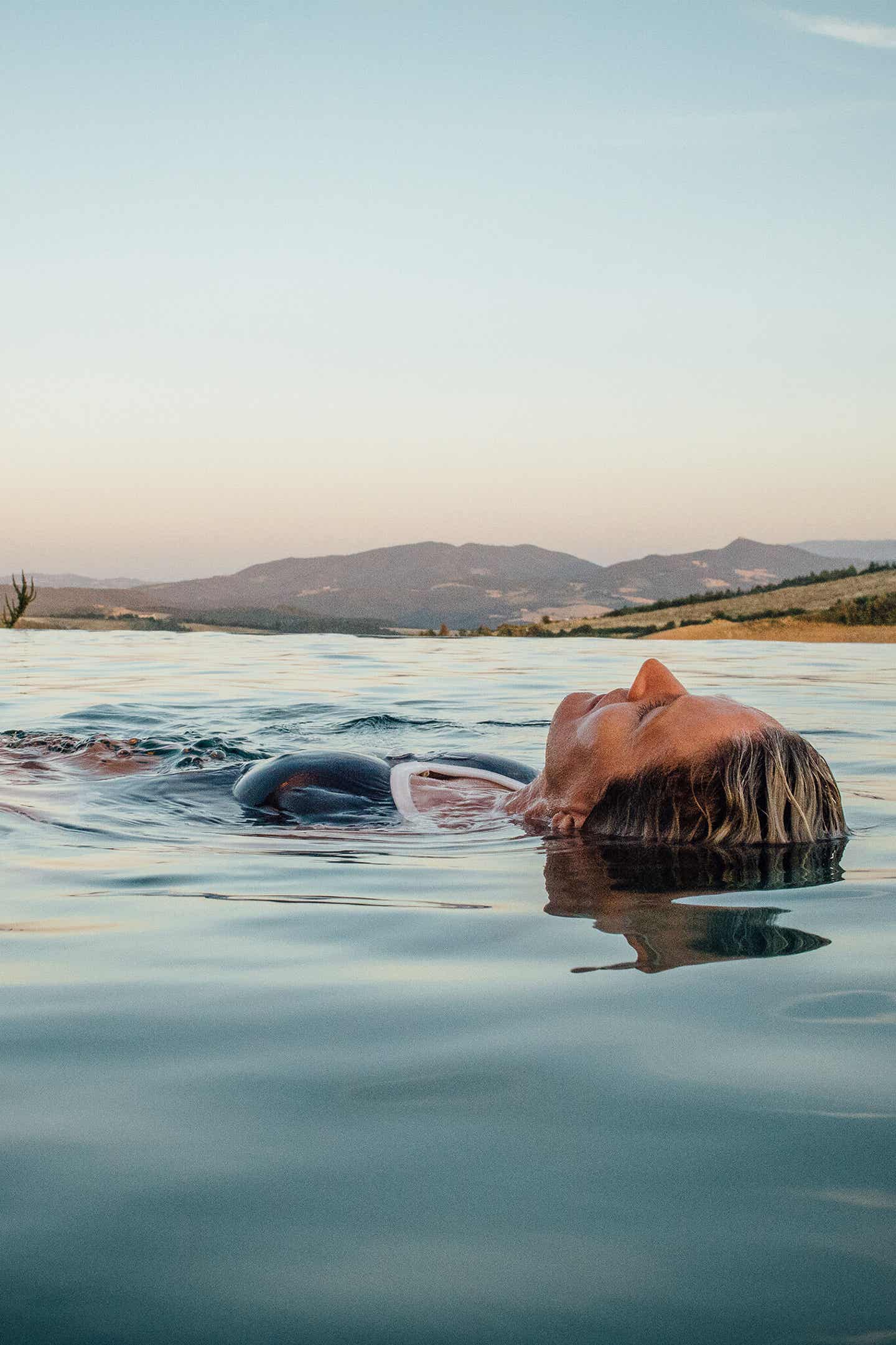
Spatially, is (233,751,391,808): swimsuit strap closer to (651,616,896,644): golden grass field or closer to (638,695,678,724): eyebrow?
(638,695,678,724): eyebrow

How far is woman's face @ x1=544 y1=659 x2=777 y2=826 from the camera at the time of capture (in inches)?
159

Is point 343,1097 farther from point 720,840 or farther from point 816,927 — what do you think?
point 720,840

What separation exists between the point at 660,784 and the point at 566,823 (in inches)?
20.7

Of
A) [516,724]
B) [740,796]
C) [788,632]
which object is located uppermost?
[788,632]

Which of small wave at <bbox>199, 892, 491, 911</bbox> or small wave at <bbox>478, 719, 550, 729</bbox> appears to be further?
small wave at <bbox>478, 719, 550, 729</bbox>

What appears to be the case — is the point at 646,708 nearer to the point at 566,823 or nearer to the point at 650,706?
the point at 650,706

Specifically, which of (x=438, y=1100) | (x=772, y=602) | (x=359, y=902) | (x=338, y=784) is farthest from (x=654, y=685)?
(x=772, y=602)

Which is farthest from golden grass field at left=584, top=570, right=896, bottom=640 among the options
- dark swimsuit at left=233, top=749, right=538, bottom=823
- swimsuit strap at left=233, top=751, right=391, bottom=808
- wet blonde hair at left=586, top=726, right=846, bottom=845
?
wet blonde hair at left=586, top=726, right=846, bottom=845

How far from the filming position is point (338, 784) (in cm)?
559

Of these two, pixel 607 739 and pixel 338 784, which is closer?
pixel 607 739

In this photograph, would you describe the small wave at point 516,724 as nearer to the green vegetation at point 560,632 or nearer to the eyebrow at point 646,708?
the eyebrow at point 646,708

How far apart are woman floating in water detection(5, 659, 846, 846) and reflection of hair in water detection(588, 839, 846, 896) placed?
0.05 m

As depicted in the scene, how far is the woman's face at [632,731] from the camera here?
13.3 feet

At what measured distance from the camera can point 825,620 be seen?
92.5ft
